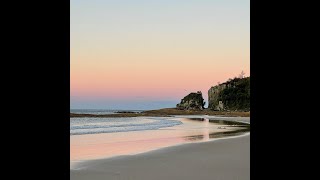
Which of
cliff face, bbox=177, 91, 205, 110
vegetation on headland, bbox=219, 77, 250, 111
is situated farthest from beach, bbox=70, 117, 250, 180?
cliff face, bbox=177, 91, 205, 110

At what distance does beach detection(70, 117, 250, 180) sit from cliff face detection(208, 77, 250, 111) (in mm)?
47220

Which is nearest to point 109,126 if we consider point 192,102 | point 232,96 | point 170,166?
point 170,166

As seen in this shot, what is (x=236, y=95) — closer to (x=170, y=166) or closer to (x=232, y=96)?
(x=232, y=96)

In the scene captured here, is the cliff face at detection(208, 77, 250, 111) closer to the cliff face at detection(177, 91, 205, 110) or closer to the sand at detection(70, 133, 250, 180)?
the cliff face at detection(177, 91, 205, 110)

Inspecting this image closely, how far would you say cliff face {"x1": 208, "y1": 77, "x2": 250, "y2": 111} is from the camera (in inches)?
2211

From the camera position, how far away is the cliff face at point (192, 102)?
204ft

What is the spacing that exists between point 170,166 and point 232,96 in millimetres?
51979
